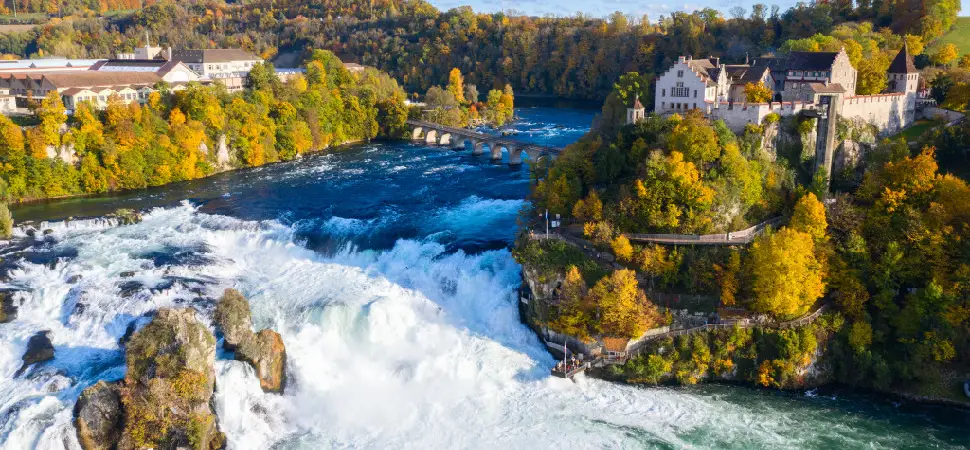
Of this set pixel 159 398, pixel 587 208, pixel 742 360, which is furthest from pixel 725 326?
pixel 159 398

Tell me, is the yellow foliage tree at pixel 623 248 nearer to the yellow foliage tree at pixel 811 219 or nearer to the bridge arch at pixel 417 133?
the yellow foliage tree at pixel 811 219

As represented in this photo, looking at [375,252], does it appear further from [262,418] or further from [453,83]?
[453,83]

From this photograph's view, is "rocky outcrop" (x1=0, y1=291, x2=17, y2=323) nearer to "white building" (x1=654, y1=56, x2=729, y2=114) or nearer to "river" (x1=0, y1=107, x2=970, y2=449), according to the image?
"river" (x1=0, y1=107, x2=970, y2=449)

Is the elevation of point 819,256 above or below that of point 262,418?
above

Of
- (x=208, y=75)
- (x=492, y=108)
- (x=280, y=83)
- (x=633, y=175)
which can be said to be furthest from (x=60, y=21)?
(x=633, y=175)

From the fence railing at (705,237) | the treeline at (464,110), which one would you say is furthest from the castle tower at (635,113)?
the treeline at (464,110)

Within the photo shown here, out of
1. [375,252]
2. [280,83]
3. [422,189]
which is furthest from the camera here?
[280,83]

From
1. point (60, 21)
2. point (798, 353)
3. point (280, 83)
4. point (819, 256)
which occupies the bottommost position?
point (798, 353)

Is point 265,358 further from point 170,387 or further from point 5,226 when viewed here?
point 5,226

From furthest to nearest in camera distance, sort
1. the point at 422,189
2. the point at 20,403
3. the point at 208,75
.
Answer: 1. the point at 208,75
2. the point at 422,189
3. the point at 20,403
